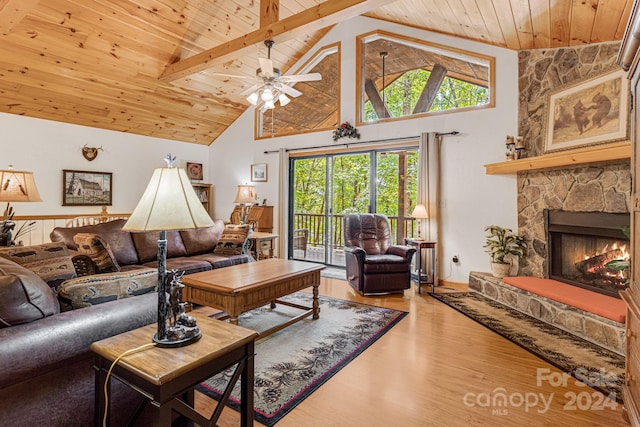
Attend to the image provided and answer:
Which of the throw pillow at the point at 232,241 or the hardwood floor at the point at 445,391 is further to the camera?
the throw pillow at the point at 232,241

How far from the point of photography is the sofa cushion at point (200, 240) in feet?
14.0

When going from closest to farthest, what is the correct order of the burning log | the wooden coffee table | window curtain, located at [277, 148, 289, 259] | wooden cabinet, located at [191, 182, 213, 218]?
the wooden coffee table, the burning log, window curtain, located at [277, 148, 289, 259], wooden cabinet, located at [191, 182, 213, 218]

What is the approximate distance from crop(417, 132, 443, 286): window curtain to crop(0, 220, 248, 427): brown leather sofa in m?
3.90

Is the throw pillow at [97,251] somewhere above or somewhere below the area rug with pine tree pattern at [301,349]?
above

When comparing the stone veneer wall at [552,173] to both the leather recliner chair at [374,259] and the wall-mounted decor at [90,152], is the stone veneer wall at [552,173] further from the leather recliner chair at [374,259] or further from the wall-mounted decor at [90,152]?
the wall-mounted decor at [90,152]

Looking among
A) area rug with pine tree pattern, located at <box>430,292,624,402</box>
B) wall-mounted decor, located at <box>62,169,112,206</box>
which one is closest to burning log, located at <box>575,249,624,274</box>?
area rug with pine tree pattern, located at <box>430,292,624,402</box>

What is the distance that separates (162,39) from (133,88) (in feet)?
3.42

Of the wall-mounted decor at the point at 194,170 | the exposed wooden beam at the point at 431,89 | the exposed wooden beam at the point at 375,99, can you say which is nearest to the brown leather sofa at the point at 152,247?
the wall-mounted decor at the point at 194,170

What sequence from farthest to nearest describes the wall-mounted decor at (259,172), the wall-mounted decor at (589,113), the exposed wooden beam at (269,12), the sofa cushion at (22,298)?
1. the wall-mounted decor at (259,172)
2. the exposed wooden beam at (269,12)
3. the wall-mounted decor at (589,113)
4. the sofa cushion at (22,298)

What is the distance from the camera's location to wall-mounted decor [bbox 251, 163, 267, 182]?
21.7 feet

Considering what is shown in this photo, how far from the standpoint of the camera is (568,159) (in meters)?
3.27

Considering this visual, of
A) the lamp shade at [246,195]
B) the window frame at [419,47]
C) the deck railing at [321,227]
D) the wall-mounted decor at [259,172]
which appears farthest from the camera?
the wall-mounted decor at [259,172]

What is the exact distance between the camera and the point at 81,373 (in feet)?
4.52

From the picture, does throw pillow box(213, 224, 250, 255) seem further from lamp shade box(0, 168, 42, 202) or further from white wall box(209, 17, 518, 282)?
white wall box(209, 17, 518, 282)
